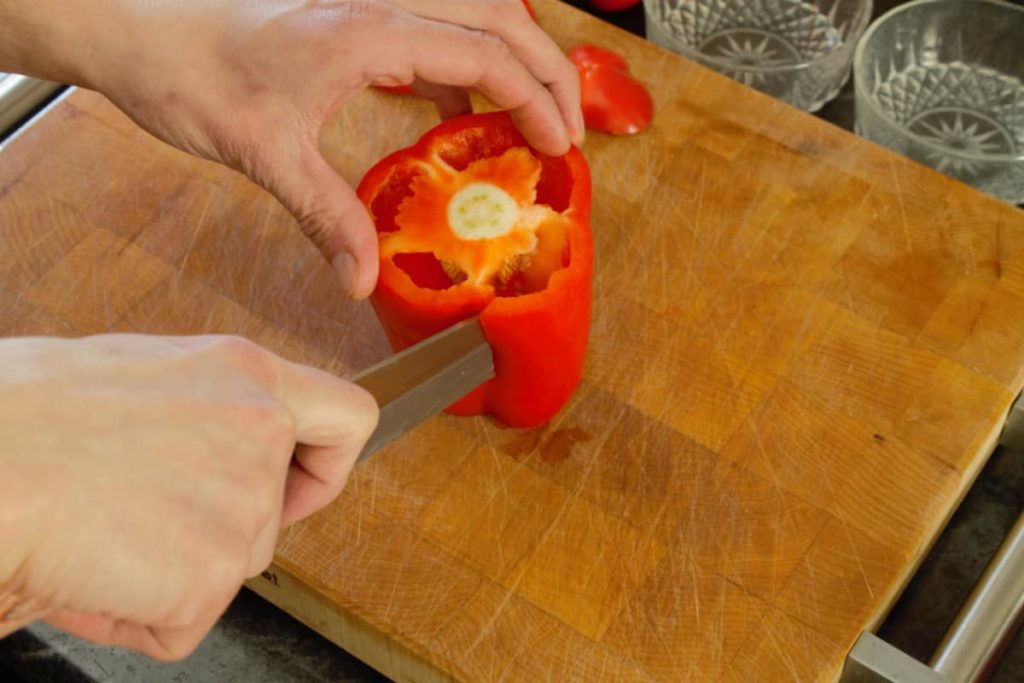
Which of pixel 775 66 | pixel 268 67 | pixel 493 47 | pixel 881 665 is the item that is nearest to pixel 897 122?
pixel 775 66

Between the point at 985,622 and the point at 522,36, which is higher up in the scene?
the point at 522,36

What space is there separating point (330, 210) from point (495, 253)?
0.21 m

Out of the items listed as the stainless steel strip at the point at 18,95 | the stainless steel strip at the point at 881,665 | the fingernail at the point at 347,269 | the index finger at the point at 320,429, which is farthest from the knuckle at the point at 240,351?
the stainless steel strip at the point at 18,95

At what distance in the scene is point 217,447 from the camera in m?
0.91

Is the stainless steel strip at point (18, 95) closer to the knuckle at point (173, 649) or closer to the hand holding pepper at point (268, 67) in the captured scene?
the hand holding pepper at point (268, 67)

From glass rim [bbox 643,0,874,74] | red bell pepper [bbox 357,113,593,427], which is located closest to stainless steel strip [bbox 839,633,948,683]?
red bell pepper [bbox 357,113,593,427]

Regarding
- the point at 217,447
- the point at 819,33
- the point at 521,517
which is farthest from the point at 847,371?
the point at 217,447

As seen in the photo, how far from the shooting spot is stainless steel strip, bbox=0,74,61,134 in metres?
1.79

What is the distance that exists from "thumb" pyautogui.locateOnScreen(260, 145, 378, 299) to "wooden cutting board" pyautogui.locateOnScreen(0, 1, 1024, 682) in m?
0.26

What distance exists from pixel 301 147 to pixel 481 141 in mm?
277

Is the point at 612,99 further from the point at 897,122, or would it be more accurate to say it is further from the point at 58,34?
the point at 58,34

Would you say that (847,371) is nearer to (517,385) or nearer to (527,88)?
(517,385)

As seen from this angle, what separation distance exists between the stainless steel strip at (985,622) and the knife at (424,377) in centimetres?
59

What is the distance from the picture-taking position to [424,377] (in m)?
1.28
